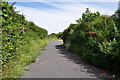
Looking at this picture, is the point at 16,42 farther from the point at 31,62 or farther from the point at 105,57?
the point at 105,57

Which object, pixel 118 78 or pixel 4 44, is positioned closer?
pixel 4 44

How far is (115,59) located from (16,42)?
4.55m

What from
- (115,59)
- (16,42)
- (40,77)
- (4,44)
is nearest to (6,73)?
(4,44)

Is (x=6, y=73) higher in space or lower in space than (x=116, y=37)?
lower

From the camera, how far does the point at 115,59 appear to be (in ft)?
18.4

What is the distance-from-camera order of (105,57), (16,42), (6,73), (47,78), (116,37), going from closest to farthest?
(6,73), (47,78), (16,42), (105,57), (116,37)

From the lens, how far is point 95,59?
22.2 feet

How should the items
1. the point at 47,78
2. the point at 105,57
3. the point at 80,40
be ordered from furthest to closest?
the point at 80,40, the point at 105,57, the point at 47,78

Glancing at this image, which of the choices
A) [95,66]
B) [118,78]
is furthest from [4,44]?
[95,66]

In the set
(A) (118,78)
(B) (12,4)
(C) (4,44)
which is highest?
(B) (12,4)

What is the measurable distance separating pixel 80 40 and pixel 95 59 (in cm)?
429

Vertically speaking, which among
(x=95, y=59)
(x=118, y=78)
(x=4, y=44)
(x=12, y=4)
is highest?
(x=12, y=4)

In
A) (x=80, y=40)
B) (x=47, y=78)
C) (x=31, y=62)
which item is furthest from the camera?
(x=80, y=40)

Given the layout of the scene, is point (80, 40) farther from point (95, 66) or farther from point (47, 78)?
point (47, 78)
